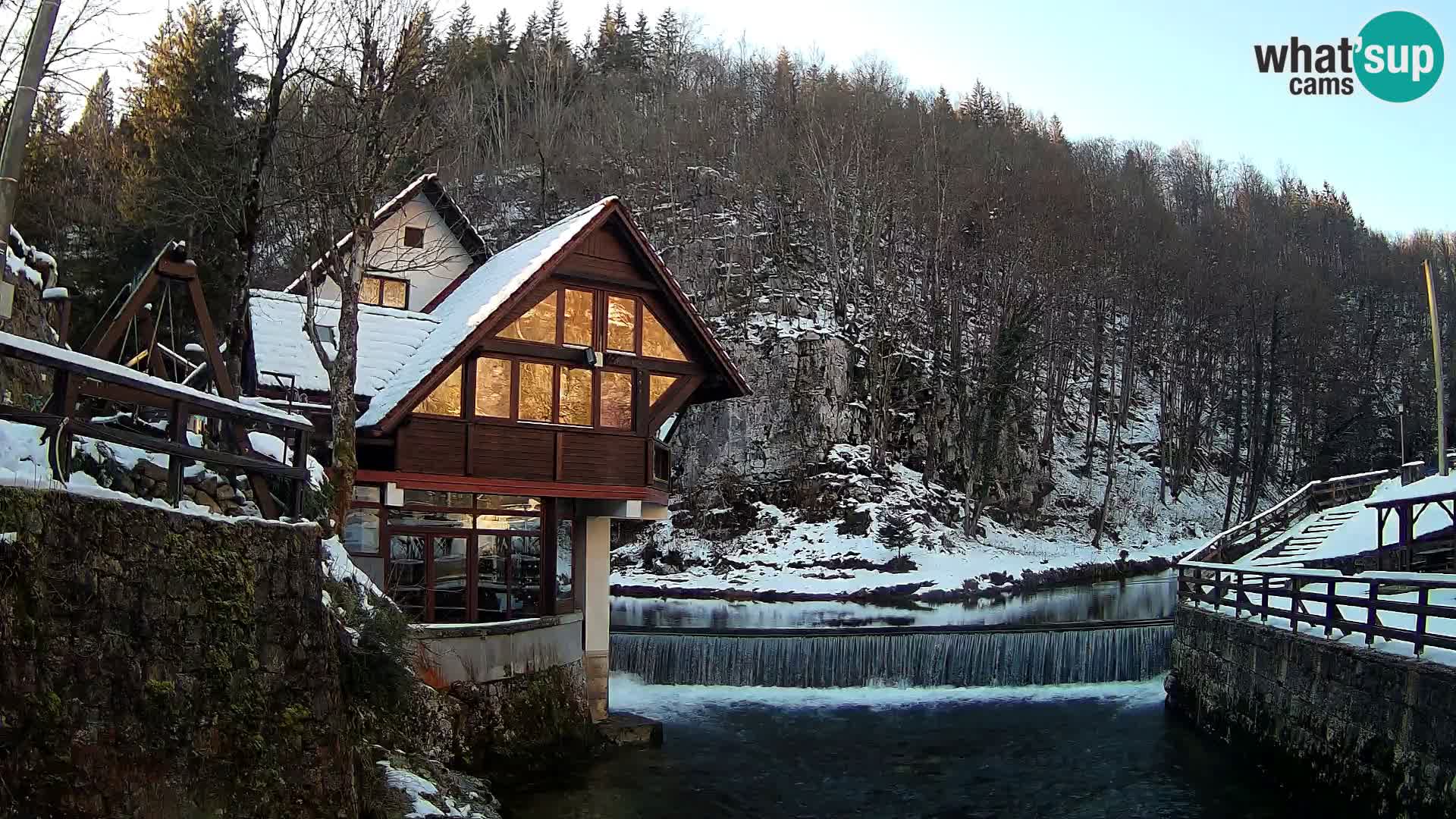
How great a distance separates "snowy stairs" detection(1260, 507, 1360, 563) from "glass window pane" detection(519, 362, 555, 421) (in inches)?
861

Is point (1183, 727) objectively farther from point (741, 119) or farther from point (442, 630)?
point (741, 119)

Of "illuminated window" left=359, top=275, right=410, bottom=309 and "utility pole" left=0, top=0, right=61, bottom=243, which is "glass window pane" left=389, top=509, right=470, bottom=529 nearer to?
"illuminated window" left=359, top=275, right=410, bottom=309

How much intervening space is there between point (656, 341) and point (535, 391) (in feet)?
8.78

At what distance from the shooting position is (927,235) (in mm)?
61438

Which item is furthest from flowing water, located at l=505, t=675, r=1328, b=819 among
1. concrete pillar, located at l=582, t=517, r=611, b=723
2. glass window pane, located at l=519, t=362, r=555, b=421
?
glass window pane, located at l=519, t=362, r=555, b=421

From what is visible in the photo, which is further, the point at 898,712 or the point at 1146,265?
the point at 1146,265

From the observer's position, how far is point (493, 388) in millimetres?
21172

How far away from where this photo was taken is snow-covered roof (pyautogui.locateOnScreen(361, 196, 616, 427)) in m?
20.2

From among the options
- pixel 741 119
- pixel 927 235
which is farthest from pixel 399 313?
pixel 741 119

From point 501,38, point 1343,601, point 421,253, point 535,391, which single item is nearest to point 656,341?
point 535,391

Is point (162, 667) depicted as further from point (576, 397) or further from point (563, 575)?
point (563, 575)

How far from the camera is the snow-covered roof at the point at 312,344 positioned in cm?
2105

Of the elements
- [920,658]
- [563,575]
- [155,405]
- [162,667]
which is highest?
[155,405]

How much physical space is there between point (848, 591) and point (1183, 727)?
20454 millimetres
